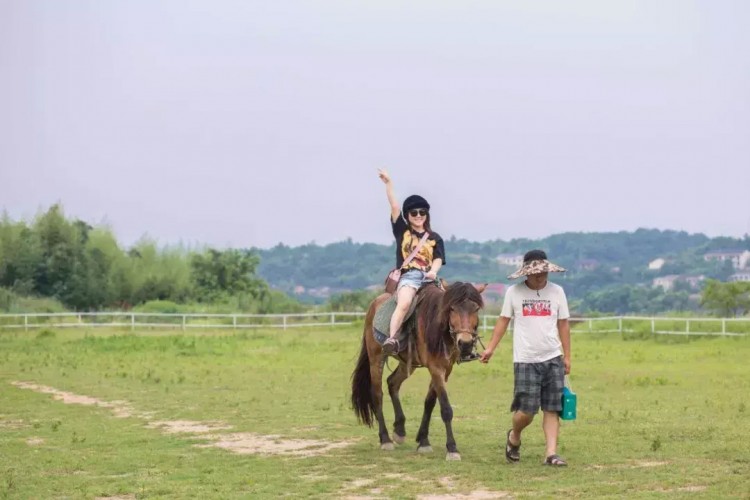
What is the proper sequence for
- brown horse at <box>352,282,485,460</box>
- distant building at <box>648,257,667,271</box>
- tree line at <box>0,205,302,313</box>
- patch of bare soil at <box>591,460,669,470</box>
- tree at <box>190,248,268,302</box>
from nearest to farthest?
patch of bare soil at <box>591,460,669,470</box>
brown horse at <box>352,282,485,460</box>
tree line at <box>0,205,302,313</box>
tree at <box>190,248,268,302</box>
distant building at <box>648,257,667,271</box>

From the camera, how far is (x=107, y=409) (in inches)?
634

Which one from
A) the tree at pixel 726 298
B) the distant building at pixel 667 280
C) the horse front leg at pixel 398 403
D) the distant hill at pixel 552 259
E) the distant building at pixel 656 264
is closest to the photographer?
the horse front leg at pixel 398 403

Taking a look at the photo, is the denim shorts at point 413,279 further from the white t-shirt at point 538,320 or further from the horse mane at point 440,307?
the white t-shirt at point 538,320

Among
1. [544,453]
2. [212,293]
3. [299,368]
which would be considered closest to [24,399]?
[299,368]

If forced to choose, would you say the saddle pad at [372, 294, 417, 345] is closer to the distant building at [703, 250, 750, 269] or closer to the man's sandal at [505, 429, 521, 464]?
the man's sandal at [505, 429, 521, 464]

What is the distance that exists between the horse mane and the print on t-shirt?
556 millimetres

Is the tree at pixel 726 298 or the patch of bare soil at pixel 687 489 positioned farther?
the tree at pixel 726 298

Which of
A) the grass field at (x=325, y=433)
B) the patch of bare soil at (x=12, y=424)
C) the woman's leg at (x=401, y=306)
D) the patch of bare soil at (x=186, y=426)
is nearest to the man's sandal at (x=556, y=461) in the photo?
the grass field at (x=325, y=433)

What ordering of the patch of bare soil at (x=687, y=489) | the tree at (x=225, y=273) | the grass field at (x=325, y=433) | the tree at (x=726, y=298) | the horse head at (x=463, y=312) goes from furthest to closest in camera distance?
the tree at (x=225, y=273) → the tree at (x=726, y=298) → the horse head at (x=463, y=312) → the grass field at (x=325, y=433) → the patch of bare soil at (x=687, y=489)

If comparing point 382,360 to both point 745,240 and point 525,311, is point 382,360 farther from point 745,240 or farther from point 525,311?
point 745,240

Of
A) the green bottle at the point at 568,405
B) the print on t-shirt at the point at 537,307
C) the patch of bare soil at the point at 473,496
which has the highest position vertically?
the print on t-shirt at the point at 537,307

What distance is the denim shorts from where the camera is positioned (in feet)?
37.0

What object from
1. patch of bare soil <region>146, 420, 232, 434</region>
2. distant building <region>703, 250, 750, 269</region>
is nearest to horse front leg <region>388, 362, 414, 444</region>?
patch of bare soil <region>146, 420, 232, 434</region>

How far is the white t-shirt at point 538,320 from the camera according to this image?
32.0 feet
